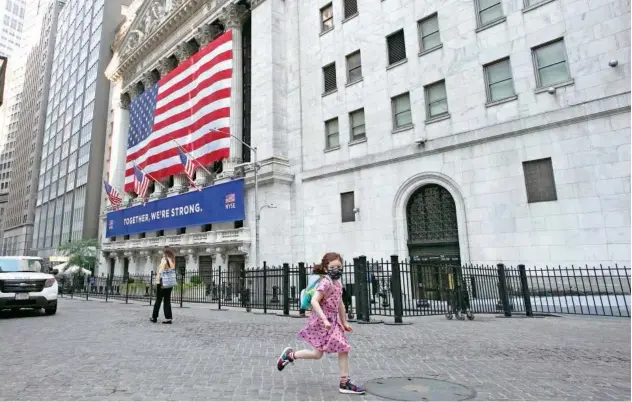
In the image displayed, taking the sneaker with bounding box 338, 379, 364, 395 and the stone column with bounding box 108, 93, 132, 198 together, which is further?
the stone column with bounding box 108, 93, 132, 198

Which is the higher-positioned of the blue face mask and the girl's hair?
the girl's hair

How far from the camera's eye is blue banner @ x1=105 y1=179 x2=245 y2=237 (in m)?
28.7

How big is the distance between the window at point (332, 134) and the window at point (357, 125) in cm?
117

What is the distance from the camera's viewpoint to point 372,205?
21875 mm

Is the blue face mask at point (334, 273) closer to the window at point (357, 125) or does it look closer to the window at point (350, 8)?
the window at point (357, 125)

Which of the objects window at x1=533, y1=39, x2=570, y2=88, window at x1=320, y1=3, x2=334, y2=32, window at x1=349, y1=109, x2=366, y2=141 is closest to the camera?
window at x1=533, y1=39, x2=570, y2=88

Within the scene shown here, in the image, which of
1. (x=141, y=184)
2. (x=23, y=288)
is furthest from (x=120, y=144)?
(x=23, y=288)

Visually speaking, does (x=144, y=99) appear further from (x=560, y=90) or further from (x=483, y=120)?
(x=560, y=90)

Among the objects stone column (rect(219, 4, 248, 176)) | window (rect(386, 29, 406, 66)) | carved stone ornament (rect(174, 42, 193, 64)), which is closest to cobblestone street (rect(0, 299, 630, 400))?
window (rect(386, 29, 406, 66))

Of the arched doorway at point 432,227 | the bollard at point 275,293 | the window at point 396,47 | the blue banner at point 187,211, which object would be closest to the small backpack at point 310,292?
the bollard at point 275,293

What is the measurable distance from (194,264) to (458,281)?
990 inches

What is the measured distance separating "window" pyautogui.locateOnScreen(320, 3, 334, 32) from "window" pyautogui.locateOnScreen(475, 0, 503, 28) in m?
9.91

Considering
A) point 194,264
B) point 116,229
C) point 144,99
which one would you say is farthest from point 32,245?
point 194,264

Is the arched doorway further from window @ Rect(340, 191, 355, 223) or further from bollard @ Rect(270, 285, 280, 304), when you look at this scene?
bollard @ Rect(270, 285, 280, 304)
